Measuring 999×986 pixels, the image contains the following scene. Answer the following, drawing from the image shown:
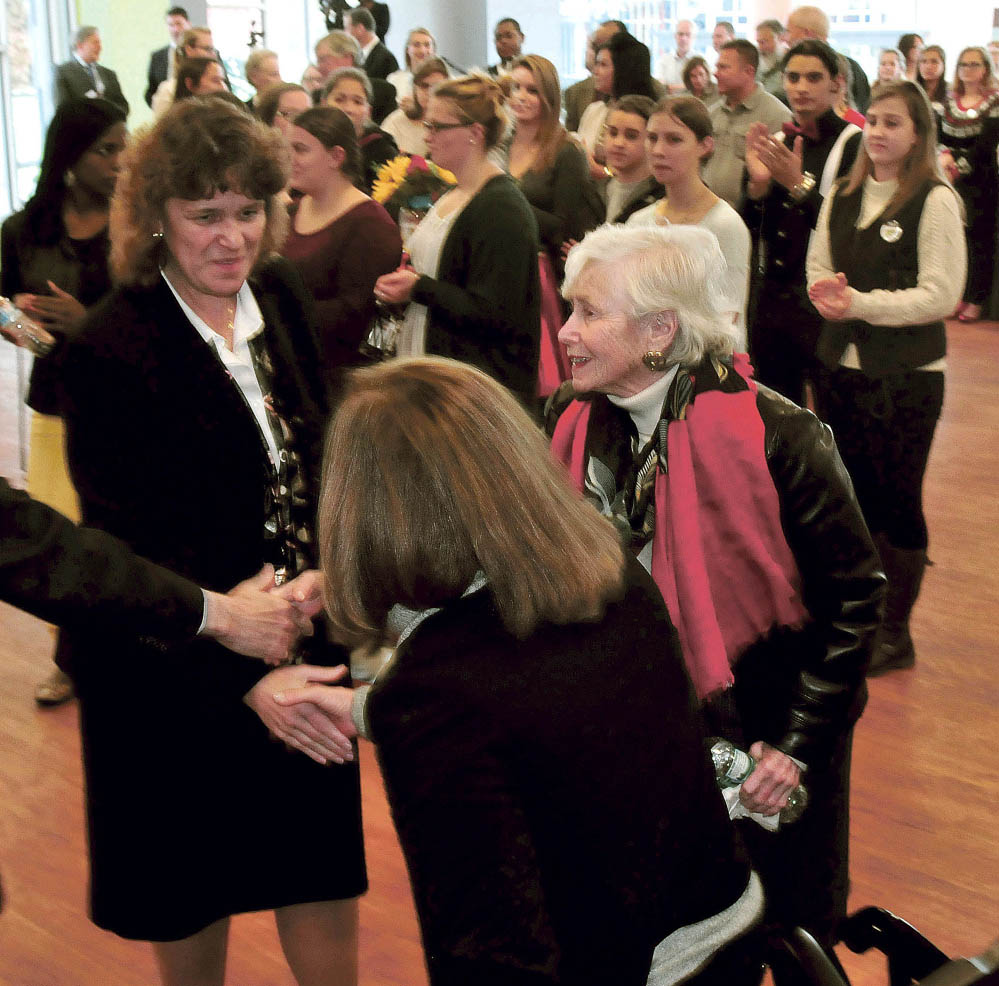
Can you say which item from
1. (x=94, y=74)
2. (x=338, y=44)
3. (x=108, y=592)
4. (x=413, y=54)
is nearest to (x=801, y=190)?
(x=108, y=592)

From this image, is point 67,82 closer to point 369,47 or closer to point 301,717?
point 369,47

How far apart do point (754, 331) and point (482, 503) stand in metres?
3.50

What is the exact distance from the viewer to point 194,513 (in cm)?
179

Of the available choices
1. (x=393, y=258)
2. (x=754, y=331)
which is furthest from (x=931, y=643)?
(x=393, y=258)

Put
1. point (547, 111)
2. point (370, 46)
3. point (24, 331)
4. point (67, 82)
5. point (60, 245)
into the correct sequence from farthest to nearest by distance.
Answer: point (67, 82) → point (370, 46) → point (547, 111) → point (60, 245) → point (24, 331)

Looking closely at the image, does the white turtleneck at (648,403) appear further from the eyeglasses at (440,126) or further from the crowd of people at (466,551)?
the eyeglasses at (440,126)

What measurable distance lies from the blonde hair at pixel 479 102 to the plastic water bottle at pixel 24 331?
1353mm

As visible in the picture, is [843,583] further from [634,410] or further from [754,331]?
[754,331]

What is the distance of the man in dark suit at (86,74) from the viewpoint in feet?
36.0

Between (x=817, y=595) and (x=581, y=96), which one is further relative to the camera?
(x=581, y=96)

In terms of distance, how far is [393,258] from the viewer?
3.73 meters

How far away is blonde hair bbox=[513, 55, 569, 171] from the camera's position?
15.8 feet

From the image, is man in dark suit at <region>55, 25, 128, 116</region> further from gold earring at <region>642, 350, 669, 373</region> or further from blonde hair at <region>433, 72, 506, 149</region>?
gold earring at <region>642, 350, 669, 373</region>

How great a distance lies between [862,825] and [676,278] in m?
1.61
